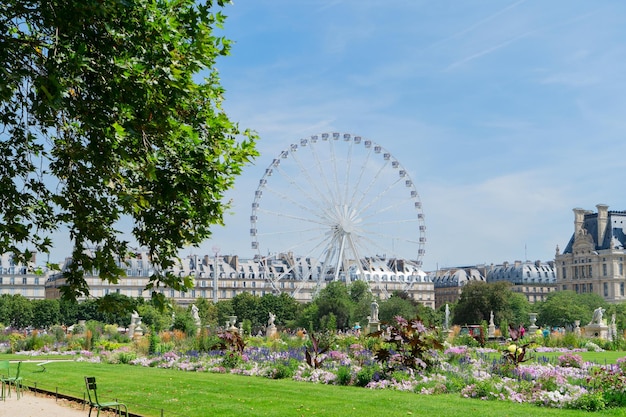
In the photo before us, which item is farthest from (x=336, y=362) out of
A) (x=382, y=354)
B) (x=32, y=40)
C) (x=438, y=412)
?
(x=32, y=40)

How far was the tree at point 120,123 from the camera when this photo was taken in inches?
345

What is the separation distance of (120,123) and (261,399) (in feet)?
25.9

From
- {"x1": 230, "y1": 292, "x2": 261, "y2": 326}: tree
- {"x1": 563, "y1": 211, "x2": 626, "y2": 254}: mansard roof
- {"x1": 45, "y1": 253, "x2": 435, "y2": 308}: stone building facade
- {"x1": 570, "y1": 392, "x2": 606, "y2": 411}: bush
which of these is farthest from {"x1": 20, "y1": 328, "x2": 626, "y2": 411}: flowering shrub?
{"x1": 563, "y1": 211, "x2": 626, "y2": 254}: mansard roof

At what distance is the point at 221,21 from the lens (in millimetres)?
10344

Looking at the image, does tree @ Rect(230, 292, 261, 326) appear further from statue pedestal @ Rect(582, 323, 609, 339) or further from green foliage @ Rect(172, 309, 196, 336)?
statue pedestal @ Rect(582, 323, 609, 339)

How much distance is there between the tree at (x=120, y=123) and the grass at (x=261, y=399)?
10.6 ft

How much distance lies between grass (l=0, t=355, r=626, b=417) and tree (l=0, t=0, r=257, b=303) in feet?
10.6

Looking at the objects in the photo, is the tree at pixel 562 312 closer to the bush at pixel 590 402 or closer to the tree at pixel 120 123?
the bush at pixel 590 402

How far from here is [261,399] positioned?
51.3 feet

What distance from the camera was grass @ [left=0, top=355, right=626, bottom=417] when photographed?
44.6 feet

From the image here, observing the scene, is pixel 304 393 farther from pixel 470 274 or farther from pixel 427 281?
pixel 470 274

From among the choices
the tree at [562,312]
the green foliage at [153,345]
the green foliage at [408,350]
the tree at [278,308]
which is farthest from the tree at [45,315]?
the green foliage at [408,350]

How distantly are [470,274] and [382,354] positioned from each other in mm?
147704

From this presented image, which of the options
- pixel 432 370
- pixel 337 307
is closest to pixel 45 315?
pixel 337 307
